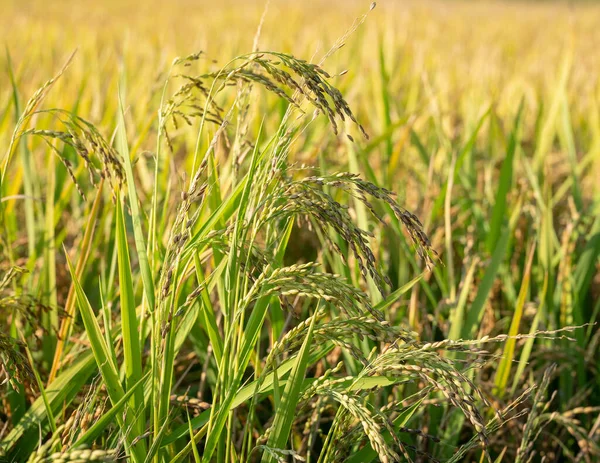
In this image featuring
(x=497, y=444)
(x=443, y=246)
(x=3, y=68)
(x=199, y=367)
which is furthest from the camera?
(x=3, y=68)

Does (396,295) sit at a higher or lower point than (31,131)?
lower

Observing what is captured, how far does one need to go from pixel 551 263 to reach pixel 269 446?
0.90 metres

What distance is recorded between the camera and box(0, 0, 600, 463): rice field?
70cm

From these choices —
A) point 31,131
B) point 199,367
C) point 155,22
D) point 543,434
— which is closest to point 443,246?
point 543,434

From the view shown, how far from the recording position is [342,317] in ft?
2.43

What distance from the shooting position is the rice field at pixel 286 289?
0.70m

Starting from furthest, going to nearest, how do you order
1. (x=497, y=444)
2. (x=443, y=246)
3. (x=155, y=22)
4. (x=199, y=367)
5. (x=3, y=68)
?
1. (x=155, y=22)
2. (x=3, y=68)
3. (x=443, y=246)
4. (x=199, y=367)
5. (x=497, y=444)

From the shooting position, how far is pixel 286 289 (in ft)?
2.31

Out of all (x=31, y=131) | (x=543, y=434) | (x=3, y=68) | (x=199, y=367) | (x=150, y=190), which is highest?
(x=3, y=68)

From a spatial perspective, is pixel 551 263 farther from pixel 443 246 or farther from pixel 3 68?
pixel 3 68

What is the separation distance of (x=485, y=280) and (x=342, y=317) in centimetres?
57

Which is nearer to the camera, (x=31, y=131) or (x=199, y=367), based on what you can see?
(x=31, y=131)

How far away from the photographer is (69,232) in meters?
1.67

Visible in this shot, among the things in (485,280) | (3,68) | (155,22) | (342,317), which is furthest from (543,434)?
(155,22)
